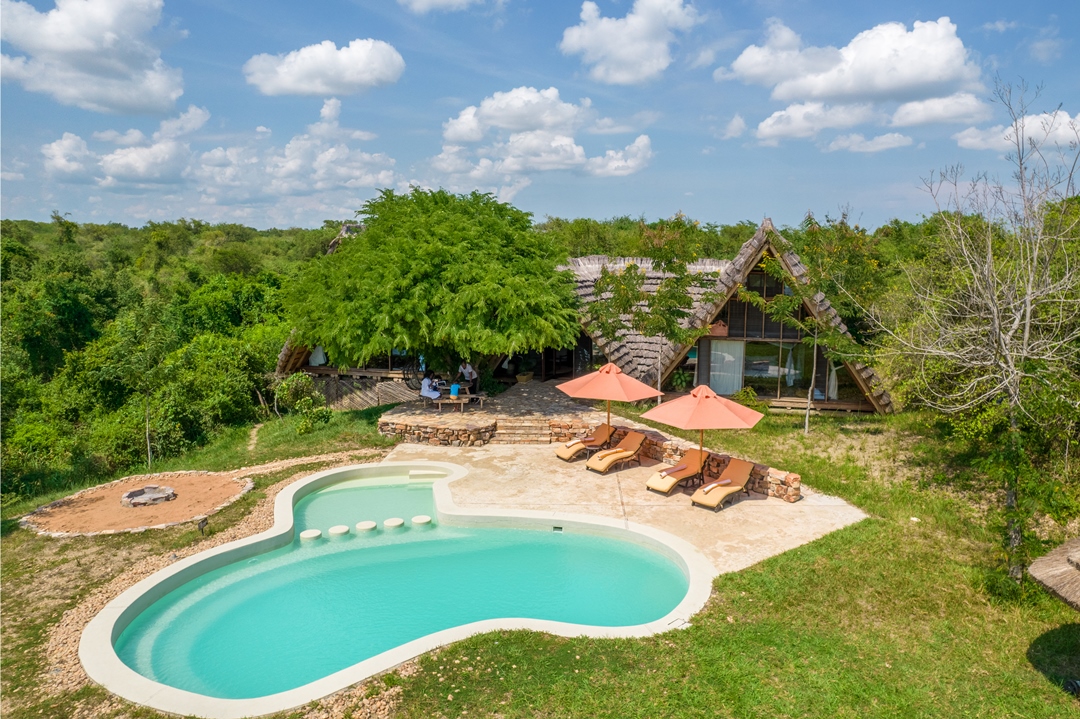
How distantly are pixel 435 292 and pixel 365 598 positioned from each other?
29.6 feet

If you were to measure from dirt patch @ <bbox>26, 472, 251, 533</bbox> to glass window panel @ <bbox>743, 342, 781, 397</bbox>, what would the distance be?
45.0ft

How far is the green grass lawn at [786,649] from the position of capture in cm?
703

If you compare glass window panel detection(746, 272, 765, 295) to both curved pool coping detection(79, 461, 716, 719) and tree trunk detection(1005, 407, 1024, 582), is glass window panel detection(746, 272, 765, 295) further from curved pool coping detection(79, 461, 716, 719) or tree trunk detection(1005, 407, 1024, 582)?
tree trunk detection(1005, 407, 1024, 582)

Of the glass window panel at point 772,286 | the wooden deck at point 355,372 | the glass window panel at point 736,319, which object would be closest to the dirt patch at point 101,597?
the wooden deck at point 355,372

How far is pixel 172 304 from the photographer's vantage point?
3688 centimetres

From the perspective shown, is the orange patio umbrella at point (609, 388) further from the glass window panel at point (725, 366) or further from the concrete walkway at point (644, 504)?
the glass window panel at point (725, 366)

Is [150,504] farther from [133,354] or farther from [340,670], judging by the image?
[133,354]

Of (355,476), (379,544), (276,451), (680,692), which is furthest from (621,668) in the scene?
(276,451)

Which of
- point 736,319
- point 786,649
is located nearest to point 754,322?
point 736,319

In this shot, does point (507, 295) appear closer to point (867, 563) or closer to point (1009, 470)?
point (867, 563)

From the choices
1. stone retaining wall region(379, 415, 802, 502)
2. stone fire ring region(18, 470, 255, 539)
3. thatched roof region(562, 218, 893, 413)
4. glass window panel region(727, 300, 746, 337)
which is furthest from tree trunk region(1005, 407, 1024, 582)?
stone fire ring region(18, 470, 255, 539)

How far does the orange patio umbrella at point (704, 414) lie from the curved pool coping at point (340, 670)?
6.96ft

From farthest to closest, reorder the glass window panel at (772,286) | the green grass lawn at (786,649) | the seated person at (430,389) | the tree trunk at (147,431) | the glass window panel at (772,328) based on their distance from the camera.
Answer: the glass window panel at (772,328) → the seated person at (430,389) → the glass window panel at (772,286) → the tree trunk at (147,431) → the green grass lawn at (786,649)

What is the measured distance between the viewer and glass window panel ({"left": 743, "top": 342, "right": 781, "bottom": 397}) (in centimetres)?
1928
